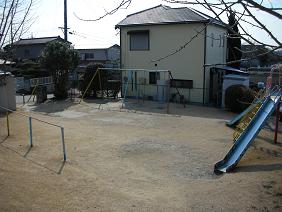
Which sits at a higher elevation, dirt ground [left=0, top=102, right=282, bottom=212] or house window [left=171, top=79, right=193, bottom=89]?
house window [left=171, top=79, right=193, bottom=89]

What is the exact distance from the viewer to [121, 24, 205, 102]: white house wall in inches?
902

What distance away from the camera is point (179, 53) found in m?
23.5

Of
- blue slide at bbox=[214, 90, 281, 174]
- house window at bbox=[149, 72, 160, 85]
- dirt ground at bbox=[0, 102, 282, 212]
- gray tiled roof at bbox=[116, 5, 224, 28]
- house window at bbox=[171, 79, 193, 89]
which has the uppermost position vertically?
gray tiled roof at bbox=[116, 5, 224, 28]

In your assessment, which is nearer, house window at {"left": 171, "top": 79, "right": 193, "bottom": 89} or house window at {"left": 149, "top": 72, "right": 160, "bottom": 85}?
house window at {"left": 171, "top": 79, "right": 193, "bottom": 89}

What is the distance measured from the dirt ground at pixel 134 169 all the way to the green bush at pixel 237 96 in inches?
163

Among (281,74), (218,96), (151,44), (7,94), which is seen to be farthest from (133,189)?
(151,44)

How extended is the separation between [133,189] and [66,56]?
18802 mm

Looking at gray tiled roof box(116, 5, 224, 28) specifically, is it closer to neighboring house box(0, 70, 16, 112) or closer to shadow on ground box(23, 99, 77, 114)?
shadow on ground box(23, 99, 77, 114)

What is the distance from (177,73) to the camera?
78.7 feet

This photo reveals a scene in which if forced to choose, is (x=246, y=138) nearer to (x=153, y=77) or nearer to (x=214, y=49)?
(x=214, y=49)

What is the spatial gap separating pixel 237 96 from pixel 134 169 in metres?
11.8

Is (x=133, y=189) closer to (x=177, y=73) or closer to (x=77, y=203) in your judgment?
(x=77, y=203)

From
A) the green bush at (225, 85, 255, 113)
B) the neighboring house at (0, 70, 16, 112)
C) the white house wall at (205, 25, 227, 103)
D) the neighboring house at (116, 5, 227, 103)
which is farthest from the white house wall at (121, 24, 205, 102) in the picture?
the neighboring house at (0, 70, 16, 112)

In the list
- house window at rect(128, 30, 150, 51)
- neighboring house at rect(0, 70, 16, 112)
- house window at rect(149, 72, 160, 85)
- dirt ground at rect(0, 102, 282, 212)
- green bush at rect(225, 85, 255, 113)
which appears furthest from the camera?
house window at rect(128, 30, 150, 51)
